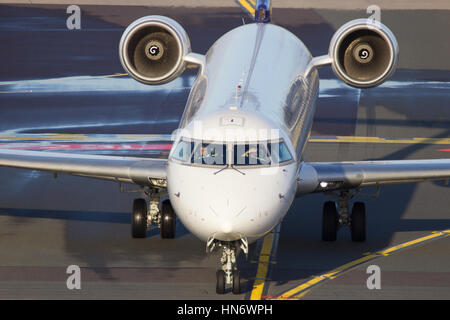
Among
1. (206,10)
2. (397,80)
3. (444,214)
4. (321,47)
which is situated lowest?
(444,214)

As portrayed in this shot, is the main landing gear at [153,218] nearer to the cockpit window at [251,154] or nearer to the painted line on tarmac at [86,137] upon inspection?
the cockpit window at [251,154]

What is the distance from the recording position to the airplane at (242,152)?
17.3m

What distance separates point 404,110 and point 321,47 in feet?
27.9

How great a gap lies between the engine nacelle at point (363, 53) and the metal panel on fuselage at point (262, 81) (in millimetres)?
827

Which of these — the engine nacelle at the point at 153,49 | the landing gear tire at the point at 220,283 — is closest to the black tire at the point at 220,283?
the landing gear tire at the point at 220,283

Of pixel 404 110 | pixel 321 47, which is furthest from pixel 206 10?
pixel 404 110

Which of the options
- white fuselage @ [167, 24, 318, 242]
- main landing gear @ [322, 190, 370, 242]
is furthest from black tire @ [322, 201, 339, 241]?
white fuselage @ [167, 24, 318, 242]

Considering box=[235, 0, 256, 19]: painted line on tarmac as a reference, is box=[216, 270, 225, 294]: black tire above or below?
below

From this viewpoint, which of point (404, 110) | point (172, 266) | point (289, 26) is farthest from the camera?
point (289, 26)

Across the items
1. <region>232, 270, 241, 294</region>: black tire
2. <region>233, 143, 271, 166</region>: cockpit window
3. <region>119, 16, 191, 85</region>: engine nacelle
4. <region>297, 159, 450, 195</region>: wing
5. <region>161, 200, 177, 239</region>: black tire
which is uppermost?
<region>119, 16, 191, 85</region>: engine nacelle

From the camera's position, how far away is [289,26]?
4634 centimetres

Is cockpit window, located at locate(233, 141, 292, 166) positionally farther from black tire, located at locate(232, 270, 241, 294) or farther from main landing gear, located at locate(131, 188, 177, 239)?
main landing gear, located at locate(131, 188, 177, 239)

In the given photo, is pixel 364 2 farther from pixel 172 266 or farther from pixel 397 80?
pixel 172 266

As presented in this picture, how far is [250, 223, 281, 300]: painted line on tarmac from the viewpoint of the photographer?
→ 18453mm
